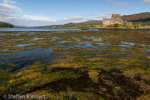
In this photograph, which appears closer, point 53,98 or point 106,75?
point 53,98

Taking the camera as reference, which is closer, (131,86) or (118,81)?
(131,86)

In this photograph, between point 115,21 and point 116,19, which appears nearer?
point 116,19

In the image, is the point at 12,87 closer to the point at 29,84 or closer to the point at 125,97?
the point at 29,84

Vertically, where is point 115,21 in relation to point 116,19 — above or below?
below

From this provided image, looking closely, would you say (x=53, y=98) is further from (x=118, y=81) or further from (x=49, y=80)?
(x=118, y=81)

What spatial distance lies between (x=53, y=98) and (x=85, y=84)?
7.14 ft

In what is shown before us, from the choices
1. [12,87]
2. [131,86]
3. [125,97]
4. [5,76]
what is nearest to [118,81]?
[131,86]

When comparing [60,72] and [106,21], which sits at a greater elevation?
[106,21]

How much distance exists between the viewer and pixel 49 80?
655 cm

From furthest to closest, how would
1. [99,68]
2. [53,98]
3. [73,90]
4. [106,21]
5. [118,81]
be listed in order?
1. [106,21]
2. [99,68]
3. [118,81]
4. [73,90]
5. [53,98]

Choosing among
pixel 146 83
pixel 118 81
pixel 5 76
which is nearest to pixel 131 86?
pixel 118 81

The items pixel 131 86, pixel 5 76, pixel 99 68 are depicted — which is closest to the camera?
pixel 131 86

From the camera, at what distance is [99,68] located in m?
8.48

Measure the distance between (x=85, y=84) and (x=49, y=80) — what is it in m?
2.47
